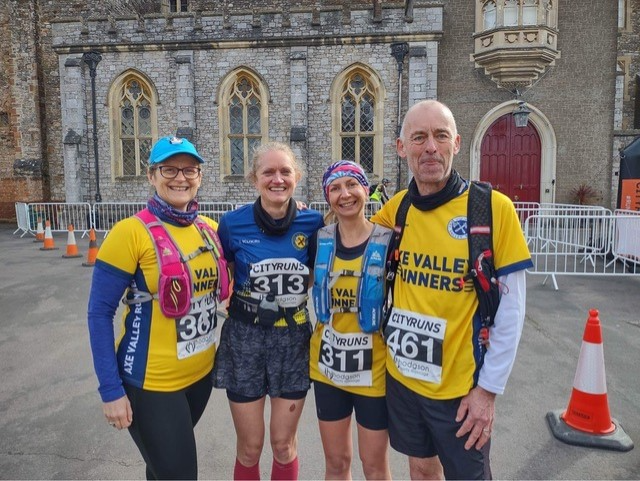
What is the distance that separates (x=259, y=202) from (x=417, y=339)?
1055mm

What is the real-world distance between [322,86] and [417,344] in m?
12.8

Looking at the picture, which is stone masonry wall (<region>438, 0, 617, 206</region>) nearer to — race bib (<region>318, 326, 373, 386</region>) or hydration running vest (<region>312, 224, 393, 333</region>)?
hydration running vest (<region>312, 224, 393, 333</region>)

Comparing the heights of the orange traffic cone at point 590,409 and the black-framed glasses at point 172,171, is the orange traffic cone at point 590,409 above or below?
below

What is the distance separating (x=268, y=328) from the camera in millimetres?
2273

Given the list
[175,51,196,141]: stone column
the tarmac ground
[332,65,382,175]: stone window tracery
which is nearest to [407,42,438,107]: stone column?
[332,65,382,175]: stone window tracery

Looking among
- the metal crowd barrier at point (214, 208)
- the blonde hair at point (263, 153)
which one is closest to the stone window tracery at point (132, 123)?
the metal crowd barrier at point (214, 208)

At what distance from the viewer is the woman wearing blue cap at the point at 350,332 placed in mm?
2117

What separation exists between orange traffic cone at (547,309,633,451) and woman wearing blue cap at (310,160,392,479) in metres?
1.63

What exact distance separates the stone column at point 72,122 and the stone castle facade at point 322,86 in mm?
35

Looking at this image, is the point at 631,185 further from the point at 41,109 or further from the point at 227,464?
the point at 41,109

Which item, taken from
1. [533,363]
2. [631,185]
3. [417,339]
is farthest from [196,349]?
[631,185]

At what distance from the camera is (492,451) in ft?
9.44

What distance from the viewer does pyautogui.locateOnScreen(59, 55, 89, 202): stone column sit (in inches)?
552

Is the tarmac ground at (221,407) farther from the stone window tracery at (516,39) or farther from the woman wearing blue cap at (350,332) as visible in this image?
the stone window tracery at (516,39)
